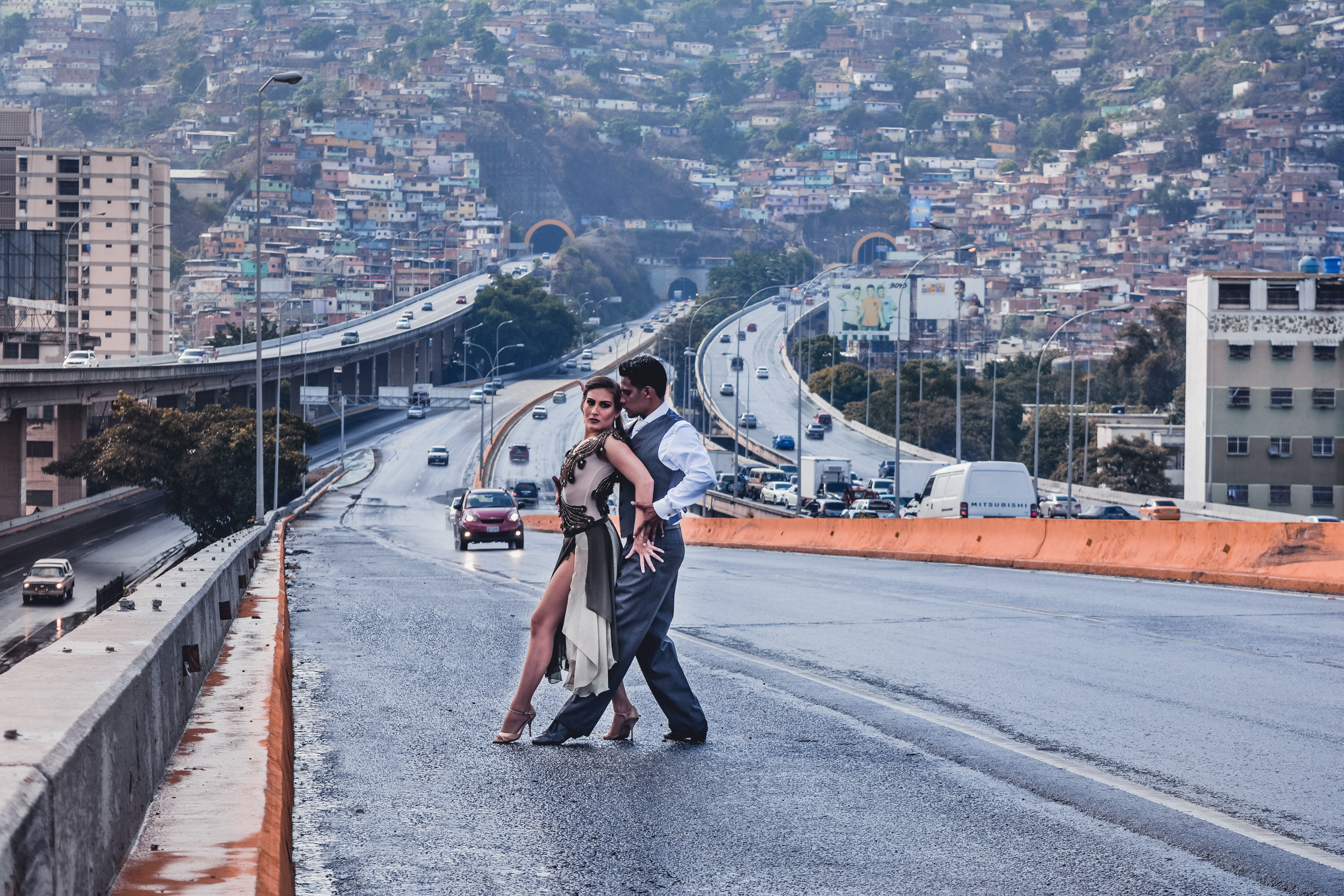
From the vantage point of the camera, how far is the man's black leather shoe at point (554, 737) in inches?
308

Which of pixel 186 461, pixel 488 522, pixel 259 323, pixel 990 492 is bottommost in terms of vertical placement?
pixel 488 522

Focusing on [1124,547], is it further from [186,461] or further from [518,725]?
[186,461]

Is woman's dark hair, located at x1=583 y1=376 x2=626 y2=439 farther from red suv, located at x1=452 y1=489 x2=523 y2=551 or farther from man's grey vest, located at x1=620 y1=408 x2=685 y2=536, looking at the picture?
red suv, located at x1=452 y1=489 x2=523 y2=551

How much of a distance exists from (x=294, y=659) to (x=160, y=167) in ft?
524

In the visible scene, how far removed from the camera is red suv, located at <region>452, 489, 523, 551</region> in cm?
3444

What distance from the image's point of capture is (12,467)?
72.3 meters

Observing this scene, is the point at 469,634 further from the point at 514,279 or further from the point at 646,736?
the point at 514,279

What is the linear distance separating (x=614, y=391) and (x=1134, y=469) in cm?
8816

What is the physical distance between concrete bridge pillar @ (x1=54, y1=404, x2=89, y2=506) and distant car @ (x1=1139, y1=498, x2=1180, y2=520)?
48730 mm

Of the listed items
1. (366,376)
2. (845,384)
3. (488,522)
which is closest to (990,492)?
(488,522)

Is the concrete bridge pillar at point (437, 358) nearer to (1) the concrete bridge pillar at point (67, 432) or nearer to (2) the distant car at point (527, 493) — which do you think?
(2) the distant car at point (527, 493)

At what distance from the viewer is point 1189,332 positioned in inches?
3179

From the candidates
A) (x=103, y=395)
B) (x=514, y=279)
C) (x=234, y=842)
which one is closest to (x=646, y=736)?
(x=234, y=842)

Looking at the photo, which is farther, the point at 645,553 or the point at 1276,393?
the point at 1276,393
